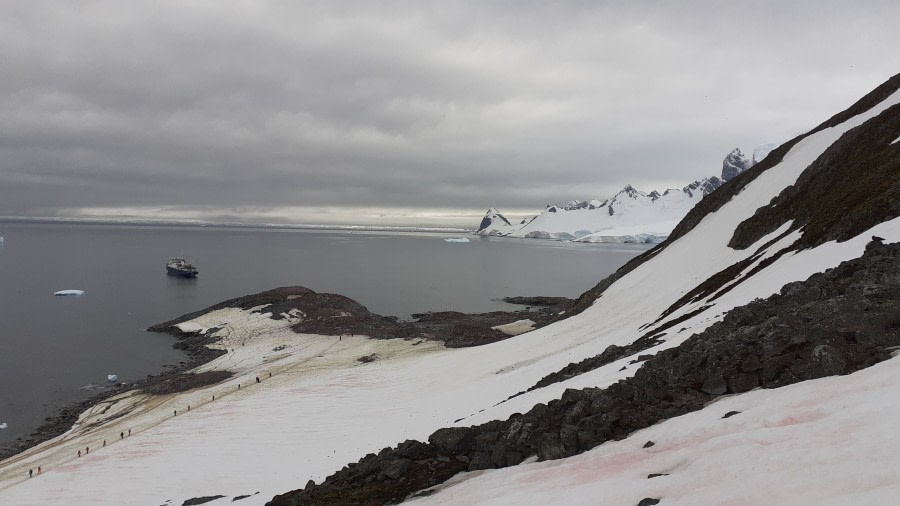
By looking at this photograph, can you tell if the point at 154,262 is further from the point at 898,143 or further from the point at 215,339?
the point at 898,143

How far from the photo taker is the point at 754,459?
875 cm

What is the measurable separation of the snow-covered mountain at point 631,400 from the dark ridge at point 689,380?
0.23 ft

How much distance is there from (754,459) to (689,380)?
5.42 metres

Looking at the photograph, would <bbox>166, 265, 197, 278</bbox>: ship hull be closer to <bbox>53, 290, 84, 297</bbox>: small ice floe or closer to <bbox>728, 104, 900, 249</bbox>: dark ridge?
<bbox>53, 290, 84, 297</bbox>: small ice floe

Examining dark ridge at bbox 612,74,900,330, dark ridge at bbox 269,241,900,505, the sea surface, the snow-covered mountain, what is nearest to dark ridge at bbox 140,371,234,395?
the snow-covered mountain

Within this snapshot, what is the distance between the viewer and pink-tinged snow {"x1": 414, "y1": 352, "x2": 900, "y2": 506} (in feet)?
24.3

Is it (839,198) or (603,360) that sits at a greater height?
(839,198)

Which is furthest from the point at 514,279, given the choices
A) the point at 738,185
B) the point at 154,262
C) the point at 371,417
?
the point at 154,262

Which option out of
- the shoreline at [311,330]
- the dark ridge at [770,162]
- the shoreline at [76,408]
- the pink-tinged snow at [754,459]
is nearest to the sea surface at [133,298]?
the shoreline at [76,408]

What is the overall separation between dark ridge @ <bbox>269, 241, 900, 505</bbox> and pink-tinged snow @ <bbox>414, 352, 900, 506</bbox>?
1.97ft

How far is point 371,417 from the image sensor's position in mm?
34031

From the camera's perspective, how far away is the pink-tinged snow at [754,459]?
291 inches

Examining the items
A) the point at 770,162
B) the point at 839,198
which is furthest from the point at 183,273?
the point at 839,198

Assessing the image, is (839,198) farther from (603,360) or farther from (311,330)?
(311,330)
